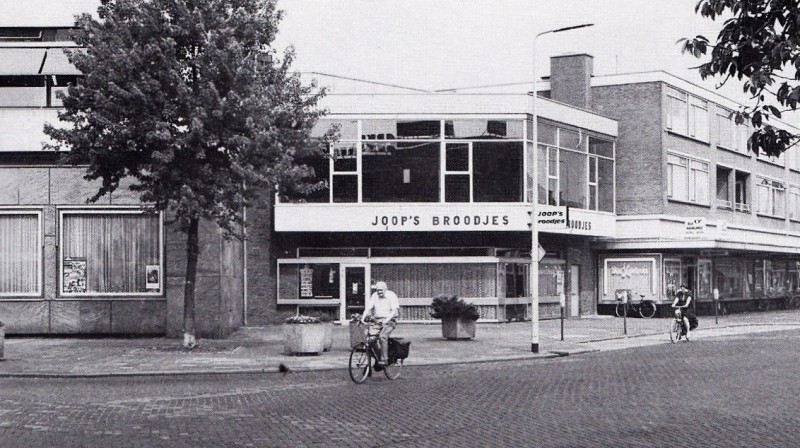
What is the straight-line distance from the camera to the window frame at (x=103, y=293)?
26078 mm

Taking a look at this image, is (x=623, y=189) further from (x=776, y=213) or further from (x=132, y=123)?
(x=132, y=123)

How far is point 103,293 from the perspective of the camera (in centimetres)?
2614

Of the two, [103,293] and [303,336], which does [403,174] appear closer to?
[103,293]

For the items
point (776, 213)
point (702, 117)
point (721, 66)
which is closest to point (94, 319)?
point (721, 66)

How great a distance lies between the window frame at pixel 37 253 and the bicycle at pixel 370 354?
42.6 ft

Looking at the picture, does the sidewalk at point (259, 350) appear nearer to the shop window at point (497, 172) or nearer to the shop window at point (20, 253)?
the shop window at point (20, 253)

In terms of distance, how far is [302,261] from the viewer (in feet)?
109

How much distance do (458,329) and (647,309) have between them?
1669 cm

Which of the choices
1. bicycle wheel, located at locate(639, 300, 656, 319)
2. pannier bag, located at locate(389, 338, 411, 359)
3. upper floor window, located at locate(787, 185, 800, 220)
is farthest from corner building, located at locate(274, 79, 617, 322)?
upper floor window, located at locate(787, 185, 800, 220)

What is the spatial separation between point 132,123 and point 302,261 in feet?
42.3

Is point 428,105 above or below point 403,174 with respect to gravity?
above

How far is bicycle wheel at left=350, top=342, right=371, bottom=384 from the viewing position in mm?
16234

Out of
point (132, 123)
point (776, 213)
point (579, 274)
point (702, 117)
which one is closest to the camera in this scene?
point (132, 123)

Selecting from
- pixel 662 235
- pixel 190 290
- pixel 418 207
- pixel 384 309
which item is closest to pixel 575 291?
pixel 662 235
